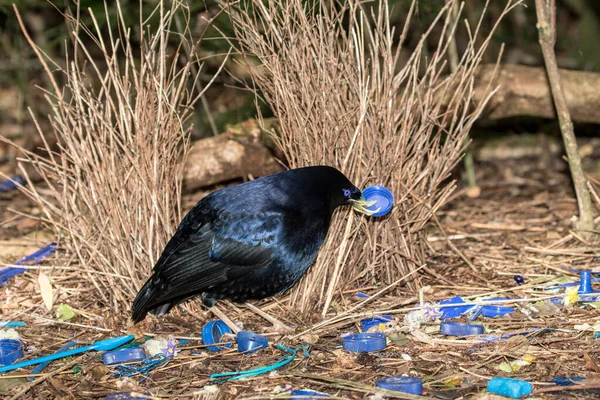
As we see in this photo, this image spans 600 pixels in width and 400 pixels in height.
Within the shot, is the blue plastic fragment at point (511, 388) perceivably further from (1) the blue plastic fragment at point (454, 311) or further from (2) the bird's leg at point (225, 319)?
(2) the bird's leg at point (225, 319)

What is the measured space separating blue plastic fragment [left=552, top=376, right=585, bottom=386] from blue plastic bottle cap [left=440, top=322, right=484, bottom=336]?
481mm

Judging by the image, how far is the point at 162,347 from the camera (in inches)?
128

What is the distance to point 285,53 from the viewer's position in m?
3.65

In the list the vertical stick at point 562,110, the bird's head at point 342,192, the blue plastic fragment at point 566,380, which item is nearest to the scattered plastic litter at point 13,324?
the bird's head at point 342,192

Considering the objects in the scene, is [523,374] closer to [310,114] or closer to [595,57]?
[310,114]

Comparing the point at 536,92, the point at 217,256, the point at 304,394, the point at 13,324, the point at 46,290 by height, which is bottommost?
the point at 13,324

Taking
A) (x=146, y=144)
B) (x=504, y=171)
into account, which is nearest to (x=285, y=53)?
(x=146, y=144)

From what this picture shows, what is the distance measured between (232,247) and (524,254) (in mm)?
1713

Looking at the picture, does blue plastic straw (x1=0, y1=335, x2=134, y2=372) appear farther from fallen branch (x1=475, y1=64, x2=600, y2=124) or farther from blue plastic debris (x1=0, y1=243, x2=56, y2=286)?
fallen branch (x1=475, y1=64, x2=600, y2=124)

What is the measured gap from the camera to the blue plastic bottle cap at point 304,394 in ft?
8.74

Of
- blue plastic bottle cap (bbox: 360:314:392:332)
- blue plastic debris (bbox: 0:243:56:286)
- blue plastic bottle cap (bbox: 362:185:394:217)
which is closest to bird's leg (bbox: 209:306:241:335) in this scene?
blue plastic bottle cap (bbox: 360:314:392:332)

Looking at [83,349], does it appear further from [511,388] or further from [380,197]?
[511,388]

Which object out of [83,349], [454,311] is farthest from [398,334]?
[83,349]

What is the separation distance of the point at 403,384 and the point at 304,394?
0.34m
